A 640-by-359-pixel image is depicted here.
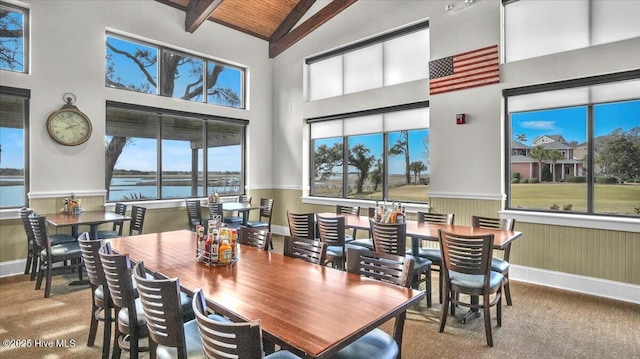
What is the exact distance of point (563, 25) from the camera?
4.24m

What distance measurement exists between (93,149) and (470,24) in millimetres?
6014

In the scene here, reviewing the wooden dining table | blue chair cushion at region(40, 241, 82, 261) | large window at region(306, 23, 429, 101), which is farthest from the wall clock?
large window at region(306, 23, 429, 101)

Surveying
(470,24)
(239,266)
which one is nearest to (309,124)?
(470,24)

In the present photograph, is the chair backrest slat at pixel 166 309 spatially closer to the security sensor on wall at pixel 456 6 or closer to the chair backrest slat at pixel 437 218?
the chair backrest slat at pixel 437 218

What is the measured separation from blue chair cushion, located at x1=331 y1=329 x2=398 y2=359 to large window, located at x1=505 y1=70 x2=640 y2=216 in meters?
3.77

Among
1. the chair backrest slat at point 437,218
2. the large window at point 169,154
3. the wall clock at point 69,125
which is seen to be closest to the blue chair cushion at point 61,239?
the large window at point 169,154

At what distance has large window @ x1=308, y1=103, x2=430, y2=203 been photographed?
224 inches

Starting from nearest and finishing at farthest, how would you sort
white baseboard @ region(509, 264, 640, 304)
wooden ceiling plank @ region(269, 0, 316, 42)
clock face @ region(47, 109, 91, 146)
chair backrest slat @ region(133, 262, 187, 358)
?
chair backrest slat @ region(133, 262, 187, 358)
white baseboard @ region(509, 264, 640, 304)
clock face @ region(47, 109, 91, 146)
wooden ceiling plank @ region(269, 0, 316, 42)

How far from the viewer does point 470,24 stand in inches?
192

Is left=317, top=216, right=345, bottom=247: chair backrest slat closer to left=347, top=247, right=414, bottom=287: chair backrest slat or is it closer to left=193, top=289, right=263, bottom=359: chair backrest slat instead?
left=347, top=247, right=414, bottom=287: chair backrest slat

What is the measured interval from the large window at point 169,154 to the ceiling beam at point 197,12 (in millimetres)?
1631

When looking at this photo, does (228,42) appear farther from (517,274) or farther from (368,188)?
(517,274)

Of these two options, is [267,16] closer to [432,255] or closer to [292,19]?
[292,19]

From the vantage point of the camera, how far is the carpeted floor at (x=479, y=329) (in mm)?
2689
